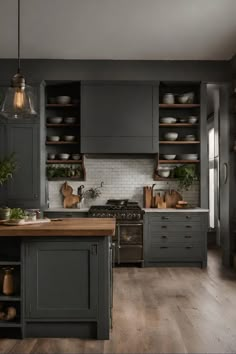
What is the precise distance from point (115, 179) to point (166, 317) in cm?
367

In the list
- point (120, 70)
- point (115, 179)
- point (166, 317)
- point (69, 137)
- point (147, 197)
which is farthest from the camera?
point (115, 179)

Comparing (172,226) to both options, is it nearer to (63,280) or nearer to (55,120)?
(55,120)

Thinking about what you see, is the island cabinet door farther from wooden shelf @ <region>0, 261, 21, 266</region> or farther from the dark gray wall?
the dark gray wall

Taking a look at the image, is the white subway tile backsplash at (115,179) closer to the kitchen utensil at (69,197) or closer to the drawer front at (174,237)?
the kitchen utensil at (69,197)

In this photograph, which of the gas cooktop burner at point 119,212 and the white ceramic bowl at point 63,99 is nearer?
the gas cooktop burner at point 119,212

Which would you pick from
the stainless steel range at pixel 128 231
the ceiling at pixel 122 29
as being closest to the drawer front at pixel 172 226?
the stainless steel range at pixel 128 231

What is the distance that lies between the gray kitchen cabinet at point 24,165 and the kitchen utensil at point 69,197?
2.35ft

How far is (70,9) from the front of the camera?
5.38 m

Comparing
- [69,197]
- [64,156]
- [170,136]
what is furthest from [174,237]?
[64,156]

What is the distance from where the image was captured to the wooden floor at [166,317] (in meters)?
3.69

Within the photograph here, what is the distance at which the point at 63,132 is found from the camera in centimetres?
795

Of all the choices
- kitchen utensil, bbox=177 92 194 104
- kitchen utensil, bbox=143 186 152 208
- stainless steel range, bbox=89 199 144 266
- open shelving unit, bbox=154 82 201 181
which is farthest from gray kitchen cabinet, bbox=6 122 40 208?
kitchen utensil, bbox=177 92 194 104

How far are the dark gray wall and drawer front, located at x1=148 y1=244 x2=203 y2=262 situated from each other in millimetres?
2678

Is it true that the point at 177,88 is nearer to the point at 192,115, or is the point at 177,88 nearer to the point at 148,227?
the point at 192,115
